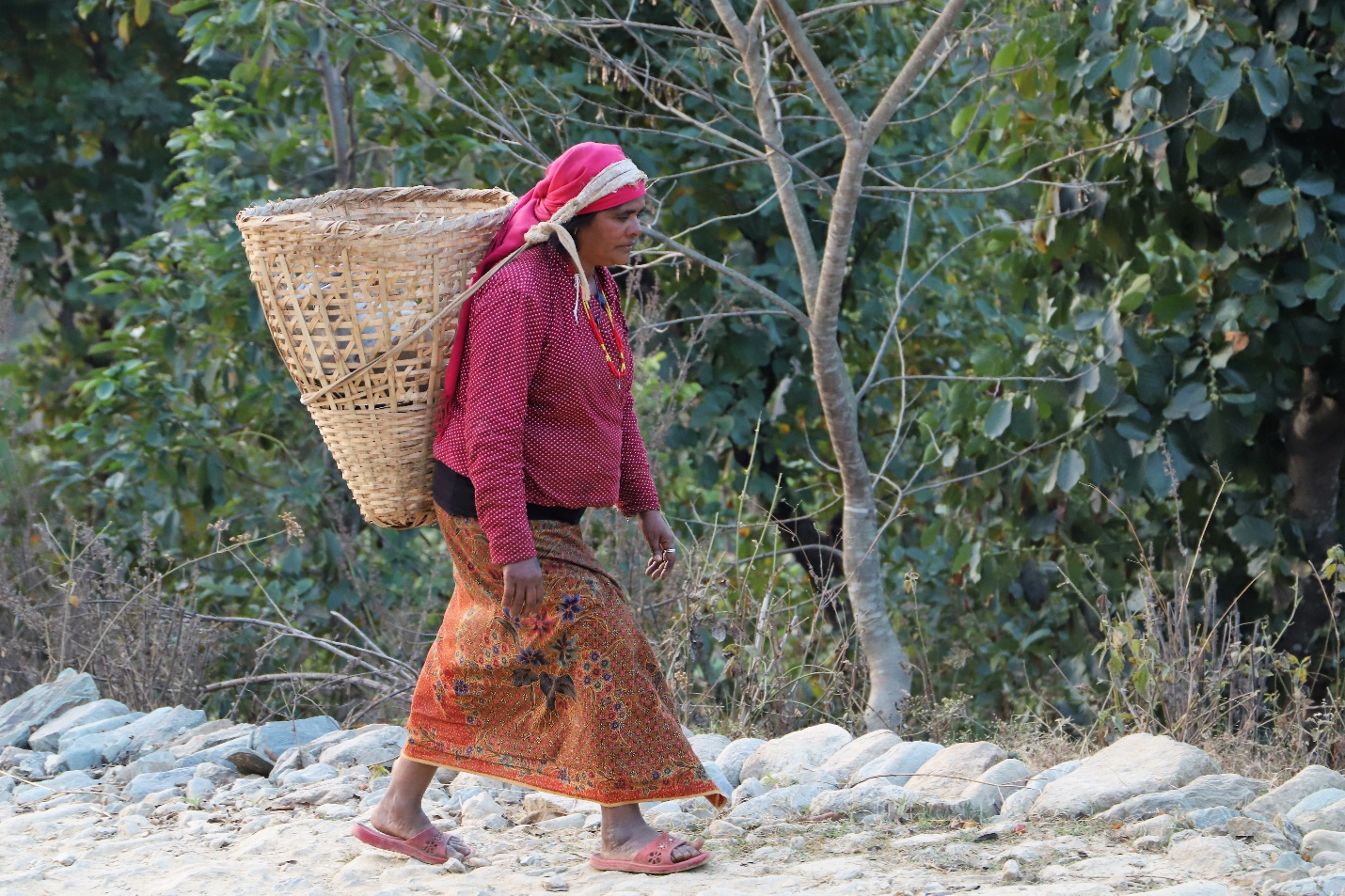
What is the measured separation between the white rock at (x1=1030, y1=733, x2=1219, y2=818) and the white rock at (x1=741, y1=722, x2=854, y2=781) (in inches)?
26.4

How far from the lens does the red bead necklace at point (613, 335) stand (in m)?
2.91

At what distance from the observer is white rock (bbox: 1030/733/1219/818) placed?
3.10 m

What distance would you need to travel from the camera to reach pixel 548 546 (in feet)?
9.44

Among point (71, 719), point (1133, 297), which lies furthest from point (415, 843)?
point (1133, 297)

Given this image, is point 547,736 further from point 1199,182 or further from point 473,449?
point 1199,182

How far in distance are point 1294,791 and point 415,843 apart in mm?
1928

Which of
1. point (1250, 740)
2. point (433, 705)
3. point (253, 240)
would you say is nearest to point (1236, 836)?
point (1250, 740)

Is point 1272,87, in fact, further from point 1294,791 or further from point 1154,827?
point 1154,827

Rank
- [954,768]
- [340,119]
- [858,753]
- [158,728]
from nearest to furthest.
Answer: [954,768] → [858,753] → [158,728] → [340,119]

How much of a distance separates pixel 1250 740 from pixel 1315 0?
8.23 feet

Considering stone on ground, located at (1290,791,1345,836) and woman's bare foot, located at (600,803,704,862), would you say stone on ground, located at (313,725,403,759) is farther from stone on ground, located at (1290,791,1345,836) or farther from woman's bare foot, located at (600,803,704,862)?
stone on ground, located at (1290,791,1345,836)

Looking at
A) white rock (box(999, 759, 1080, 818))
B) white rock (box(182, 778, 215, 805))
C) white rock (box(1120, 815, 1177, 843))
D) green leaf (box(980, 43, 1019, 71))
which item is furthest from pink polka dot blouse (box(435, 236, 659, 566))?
green leaf (box(980, 43, 1019, 71))

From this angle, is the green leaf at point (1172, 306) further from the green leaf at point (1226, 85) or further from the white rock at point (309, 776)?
the white rock at point (309, 776)

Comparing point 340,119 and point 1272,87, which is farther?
point 340,119
